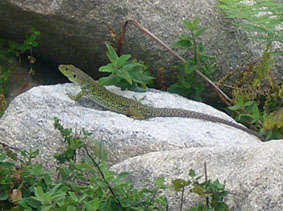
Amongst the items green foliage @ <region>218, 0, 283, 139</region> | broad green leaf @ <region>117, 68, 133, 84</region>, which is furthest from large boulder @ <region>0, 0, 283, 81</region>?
broad green leaf @ <region>117, 68, 133, 84</region>

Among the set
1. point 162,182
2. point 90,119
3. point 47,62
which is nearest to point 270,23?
point 90,119

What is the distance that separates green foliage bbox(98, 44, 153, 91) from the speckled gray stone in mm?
2284

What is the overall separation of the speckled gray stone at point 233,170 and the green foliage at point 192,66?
273 cm

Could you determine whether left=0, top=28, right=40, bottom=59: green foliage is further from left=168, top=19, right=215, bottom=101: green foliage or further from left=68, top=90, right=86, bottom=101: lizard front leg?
left=168, top=19, right=215, bottom=101: green foliage

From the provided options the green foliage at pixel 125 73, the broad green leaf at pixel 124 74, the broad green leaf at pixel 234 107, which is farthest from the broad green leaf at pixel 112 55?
the broad green leaf at pixel 234 107

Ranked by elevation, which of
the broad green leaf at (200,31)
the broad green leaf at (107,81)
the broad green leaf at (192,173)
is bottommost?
the broad green leaf at (107,81)

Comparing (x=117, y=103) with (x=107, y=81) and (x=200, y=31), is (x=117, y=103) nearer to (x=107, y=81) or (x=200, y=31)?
(x=107, y=81)

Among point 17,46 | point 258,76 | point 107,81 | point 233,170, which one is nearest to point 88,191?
point 233,170

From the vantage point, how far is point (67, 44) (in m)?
8.66

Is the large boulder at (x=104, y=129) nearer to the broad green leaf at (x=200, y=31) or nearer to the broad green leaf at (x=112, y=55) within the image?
the broad green leaf at (x=112, y=55)

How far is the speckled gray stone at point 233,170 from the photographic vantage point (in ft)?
15.9

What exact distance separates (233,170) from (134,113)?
8.72ft

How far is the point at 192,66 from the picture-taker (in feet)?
27.3

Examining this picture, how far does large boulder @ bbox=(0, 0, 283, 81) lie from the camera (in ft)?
27.3
